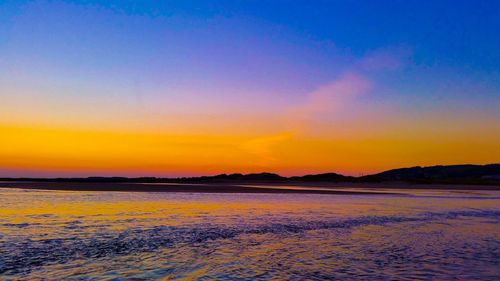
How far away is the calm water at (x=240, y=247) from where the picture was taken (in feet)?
41.5

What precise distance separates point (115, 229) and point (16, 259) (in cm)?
708

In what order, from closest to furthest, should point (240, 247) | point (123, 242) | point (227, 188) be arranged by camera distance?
point (240, 247), point (123, 242), point (227, 188)

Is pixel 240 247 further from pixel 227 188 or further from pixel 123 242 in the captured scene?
pixel 227 188

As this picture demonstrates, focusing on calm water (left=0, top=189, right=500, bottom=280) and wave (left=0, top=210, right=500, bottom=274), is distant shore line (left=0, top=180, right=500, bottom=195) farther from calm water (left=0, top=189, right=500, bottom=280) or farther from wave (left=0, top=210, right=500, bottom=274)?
wave (left=0, top=210, right=500, bottom=274)

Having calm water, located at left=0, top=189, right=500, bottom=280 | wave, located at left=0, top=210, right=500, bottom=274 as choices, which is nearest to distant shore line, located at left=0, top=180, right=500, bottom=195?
calm water, located at left=0, top=189, right=500, bottom=280

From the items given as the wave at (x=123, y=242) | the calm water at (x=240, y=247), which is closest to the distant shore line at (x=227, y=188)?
the calm water at (x=240, y=247)

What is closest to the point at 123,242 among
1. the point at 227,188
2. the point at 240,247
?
the point at 240,247

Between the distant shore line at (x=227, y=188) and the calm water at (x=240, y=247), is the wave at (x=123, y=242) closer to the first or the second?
the calm water at (x=240, y=247)

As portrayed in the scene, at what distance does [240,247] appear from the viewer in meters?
Answer: 16.8

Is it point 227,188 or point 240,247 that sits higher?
point 227,188

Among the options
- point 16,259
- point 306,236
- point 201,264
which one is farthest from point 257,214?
point 16,259

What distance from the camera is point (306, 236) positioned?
19.6m

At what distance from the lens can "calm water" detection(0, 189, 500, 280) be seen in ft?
41.5

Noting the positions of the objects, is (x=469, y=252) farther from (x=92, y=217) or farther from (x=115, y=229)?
(x=92, y=217)
